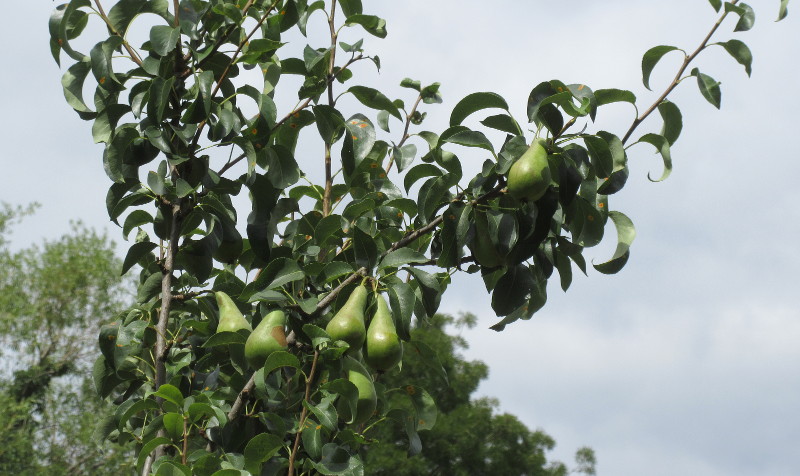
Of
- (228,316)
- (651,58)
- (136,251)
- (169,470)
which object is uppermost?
(651,58)

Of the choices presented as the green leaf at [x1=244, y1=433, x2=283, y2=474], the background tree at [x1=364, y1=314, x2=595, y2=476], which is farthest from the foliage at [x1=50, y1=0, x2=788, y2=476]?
the background tree at [x1=364, y1=314, x2=595, y2=476]

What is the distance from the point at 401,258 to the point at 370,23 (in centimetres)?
63

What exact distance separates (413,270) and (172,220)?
50cm

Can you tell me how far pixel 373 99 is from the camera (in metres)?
1.94

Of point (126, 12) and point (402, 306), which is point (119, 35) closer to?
point (126, 12)

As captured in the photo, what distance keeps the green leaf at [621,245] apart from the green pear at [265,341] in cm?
55

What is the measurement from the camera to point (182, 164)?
1.71 meters

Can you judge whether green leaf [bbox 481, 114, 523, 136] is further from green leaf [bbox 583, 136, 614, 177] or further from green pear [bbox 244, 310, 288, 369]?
green pear [bbox 244, 310, 288, 369]

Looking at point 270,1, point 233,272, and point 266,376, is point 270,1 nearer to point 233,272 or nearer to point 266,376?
point 233,272

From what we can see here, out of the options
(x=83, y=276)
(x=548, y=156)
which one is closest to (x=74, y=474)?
(x=83, y=276)

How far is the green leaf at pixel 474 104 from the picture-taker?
152 centimetres

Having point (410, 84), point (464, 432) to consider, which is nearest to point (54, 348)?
point (464, 432)

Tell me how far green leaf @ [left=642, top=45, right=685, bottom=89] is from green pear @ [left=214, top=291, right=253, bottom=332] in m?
0.84

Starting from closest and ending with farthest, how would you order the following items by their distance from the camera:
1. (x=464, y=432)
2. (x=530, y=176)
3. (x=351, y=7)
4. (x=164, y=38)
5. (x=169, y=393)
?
1. (x=530, y=176)
2. (x=169, y=393)
3. (x=164, y=38)
4. (x=351, y=7)
5. (x=464, y=432)
